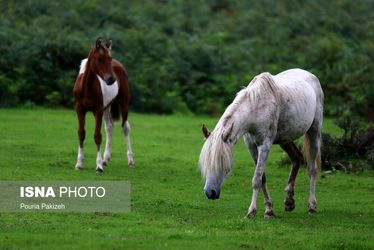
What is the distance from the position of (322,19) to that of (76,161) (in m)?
24.6

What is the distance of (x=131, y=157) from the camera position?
1586 cm

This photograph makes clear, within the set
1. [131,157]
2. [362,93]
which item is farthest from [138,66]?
[131,157]

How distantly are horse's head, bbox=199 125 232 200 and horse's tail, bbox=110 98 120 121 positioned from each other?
20.8 feet

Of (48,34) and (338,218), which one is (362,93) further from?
(338,218)

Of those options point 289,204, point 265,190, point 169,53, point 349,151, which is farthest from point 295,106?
point 169,53

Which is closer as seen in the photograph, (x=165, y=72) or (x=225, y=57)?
(x=165, y=72)

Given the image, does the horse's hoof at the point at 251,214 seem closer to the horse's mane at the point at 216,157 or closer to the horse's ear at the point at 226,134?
the horse's mane at the point at 216,157

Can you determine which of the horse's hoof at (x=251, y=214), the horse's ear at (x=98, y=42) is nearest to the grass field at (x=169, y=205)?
the horse's hoof at (x=251, y=214)

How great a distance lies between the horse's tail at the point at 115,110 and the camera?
16422mm

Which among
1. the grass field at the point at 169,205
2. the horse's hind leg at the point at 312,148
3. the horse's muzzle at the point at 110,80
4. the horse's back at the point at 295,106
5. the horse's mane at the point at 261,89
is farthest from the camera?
the horse's muzzle at the point at 110,80

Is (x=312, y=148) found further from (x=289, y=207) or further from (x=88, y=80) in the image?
(x=88, y=80)

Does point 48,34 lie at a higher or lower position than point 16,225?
higher

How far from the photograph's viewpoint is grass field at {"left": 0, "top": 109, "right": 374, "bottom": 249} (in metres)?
9.36

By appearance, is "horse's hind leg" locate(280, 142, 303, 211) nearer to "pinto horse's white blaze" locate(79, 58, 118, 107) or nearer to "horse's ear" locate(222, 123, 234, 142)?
"horse's ear" locate(222, 123, 234, 142)
